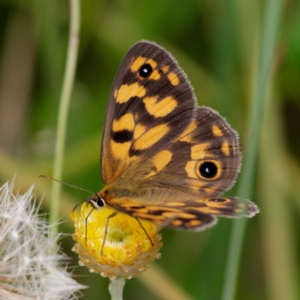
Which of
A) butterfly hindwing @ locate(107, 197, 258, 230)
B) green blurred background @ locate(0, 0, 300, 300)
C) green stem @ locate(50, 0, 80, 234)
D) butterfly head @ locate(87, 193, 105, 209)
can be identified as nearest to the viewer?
butterfly hindwing @ locate(107, 197, 258, 230)

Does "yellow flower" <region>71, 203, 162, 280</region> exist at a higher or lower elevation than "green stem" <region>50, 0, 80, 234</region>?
lower

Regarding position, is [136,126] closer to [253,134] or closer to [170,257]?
[253,134]

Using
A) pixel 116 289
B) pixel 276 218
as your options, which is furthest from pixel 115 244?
pixel 276 218

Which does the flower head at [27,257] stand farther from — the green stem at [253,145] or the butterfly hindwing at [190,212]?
the green stem at [253,145]

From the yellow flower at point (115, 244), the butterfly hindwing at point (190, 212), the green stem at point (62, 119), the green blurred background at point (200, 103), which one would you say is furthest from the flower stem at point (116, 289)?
the green blurred background at point (200, 103)

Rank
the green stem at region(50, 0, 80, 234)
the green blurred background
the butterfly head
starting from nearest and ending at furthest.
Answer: the butterfly head < the green stem at region(50, 0, 80, 234) < the green blurred background

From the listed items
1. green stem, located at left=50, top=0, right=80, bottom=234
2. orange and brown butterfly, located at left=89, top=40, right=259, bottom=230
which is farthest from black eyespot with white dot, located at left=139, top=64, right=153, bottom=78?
green stem, located at left=50, top=0, right=80, bottom=234

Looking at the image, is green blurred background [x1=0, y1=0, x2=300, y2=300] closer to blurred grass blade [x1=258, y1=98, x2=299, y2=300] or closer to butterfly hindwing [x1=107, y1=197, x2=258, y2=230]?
blurred grass blade [x1=258, y1=98, x2=299, y2=300]
